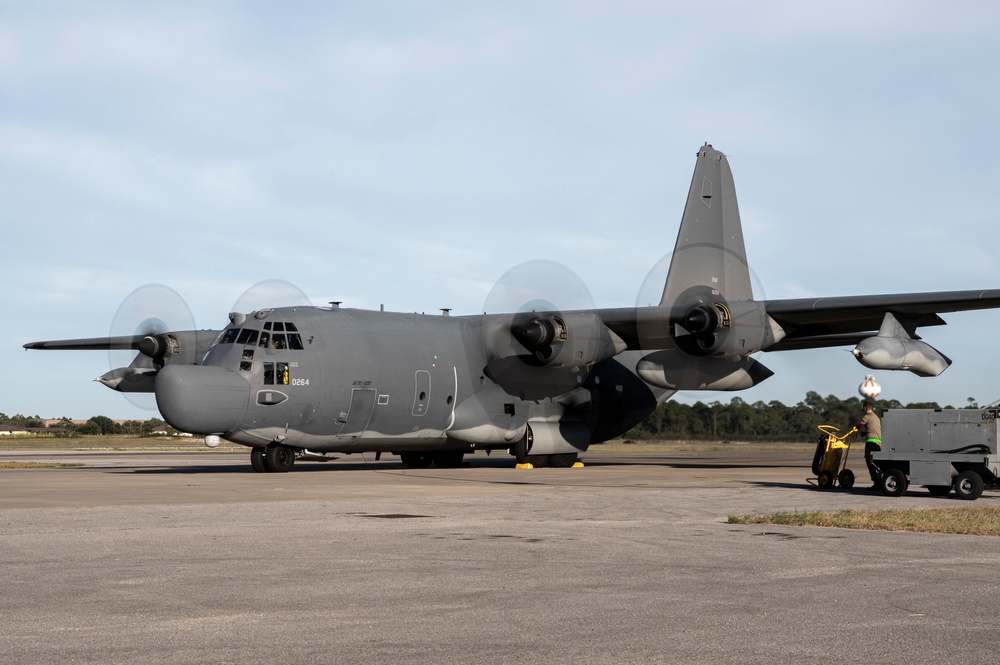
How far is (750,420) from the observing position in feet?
320

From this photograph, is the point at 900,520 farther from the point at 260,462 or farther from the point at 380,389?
the point at 260,462

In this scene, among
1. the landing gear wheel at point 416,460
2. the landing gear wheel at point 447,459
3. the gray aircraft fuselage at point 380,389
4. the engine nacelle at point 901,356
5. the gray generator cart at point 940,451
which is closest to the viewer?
the gray generator cart at point 940,451

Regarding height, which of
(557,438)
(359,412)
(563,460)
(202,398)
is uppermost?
(202,398)

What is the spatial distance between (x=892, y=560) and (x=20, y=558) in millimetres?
8278

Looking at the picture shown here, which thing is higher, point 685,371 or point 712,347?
point 712,347

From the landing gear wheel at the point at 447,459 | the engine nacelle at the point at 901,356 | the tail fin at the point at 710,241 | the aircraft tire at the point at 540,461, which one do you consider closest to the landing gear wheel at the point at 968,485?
the engine nacelle at the point at 901,356

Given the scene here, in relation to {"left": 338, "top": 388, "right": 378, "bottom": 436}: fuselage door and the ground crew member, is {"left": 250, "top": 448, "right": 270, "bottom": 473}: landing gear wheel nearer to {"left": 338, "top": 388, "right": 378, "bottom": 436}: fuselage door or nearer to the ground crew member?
{"left": 338, "top": 388, "right": 378, "bottom": 436}: fuselage door

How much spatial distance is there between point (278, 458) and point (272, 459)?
152mm

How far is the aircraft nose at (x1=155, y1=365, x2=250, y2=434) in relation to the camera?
24.2 m

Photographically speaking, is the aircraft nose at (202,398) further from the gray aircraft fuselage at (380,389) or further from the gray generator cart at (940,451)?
the gray generator cart at (940,451)

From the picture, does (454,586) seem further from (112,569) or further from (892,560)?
(892,560)

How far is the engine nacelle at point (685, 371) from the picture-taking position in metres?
30.2

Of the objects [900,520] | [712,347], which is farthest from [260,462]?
[900,520]

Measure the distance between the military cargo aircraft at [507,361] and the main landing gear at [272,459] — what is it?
33 millimetres
